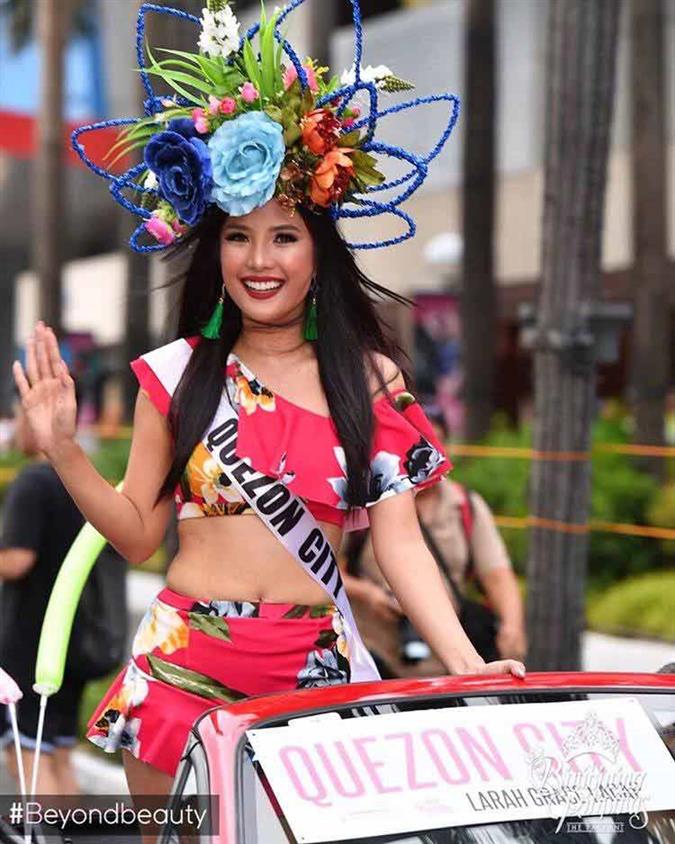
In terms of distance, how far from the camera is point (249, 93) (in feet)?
10.6

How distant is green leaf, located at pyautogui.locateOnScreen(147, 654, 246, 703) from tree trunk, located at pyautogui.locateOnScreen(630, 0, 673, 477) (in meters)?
10.6

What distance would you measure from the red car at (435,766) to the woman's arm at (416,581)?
1.24 feet

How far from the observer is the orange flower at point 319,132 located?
321 cm

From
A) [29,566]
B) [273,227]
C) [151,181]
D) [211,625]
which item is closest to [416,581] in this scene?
[211,625]

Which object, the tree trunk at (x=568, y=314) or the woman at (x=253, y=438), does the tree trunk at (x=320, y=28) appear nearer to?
the tree trunk at (x=568, y=314)

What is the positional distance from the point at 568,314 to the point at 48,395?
415cm

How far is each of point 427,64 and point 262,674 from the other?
16875mm

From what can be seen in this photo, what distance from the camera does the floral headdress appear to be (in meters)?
3.15

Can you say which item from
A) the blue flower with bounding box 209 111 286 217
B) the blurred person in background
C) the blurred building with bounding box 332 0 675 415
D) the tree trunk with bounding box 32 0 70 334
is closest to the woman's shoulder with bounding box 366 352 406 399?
the blue flower with bounding box 209 111 286 217

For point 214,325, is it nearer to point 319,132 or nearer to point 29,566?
point 319,132

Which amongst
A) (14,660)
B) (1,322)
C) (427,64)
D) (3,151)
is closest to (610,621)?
(14,660)

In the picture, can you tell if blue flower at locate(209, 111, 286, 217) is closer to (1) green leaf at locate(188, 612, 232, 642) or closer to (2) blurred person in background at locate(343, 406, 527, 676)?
(1) green leaf at locate(188, 612, 232, 642)

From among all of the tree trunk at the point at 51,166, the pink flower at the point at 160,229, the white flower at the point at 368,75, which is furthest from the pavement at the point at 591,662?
the tree trunk at the point at 51,166

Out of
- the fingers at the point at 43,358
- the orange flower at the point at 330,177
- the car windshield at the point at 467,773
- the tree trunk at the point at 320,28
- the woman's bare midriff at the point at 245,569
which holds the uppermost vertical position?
the tree trunk at the point at 320,28
